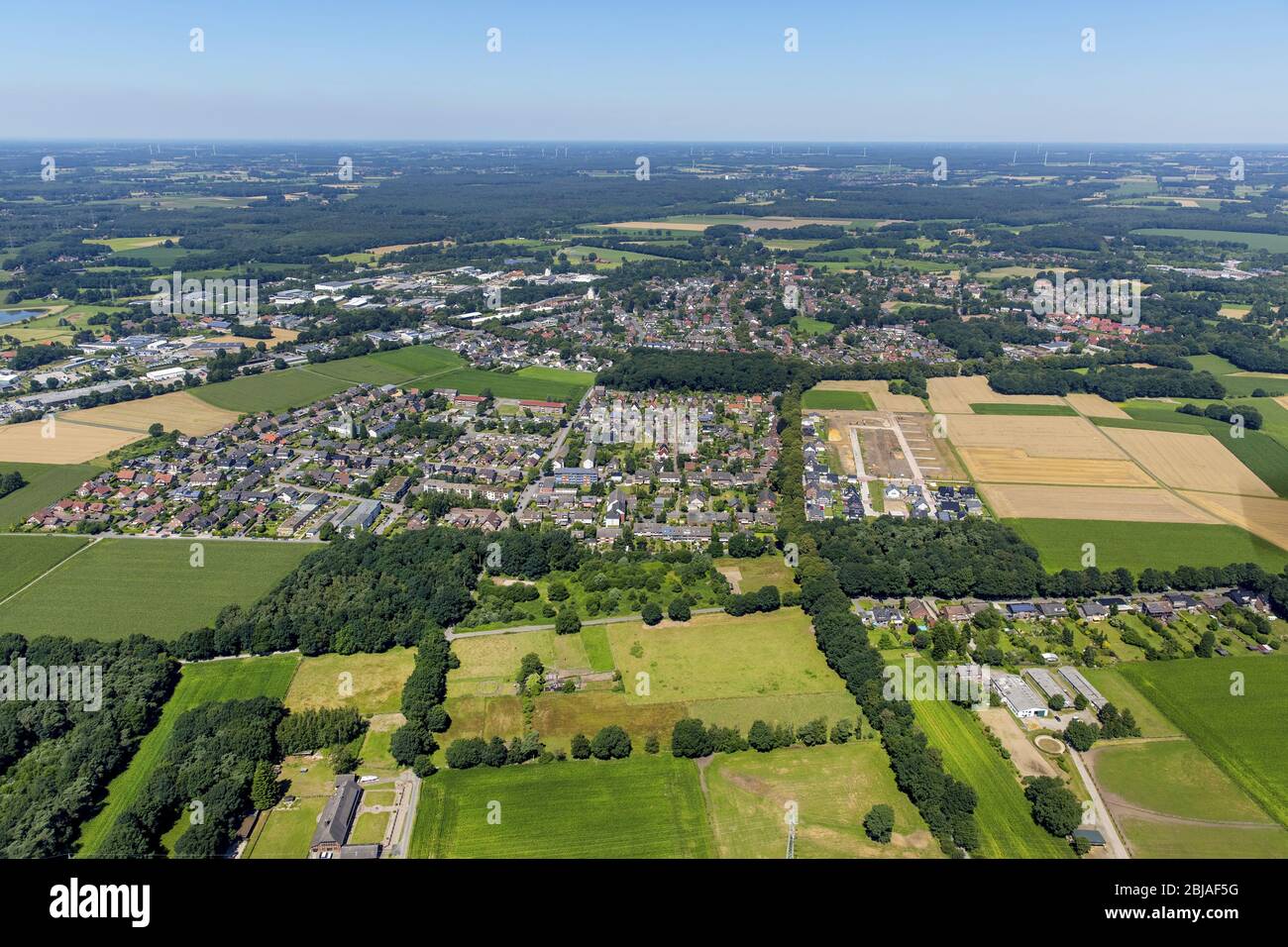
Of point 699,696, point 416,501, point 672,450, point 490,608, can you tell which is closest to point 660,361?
point 672,450

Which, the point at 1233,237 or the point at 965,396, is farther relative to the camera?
the point at 1233,237

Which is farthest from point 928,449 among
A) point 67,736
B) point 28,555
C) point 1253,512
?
point 28,555

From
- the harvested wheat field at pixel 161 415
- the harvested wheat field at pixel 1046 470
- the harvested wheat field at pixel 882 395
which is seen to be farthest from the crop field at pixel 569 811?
the harvested wheat field at pixel 161 415

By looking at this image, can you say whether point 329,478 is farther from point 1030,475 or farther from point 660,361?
point 1030,475

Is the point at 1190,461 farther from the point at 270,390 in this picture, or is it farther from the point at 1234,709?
the point at 270,390

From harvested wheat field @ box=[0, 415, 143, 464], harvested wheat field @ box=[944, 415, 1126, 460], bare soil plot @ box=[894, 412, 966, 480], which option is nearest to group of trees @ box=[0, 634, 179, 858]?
harvested wheat field @ box=[0, 415, 143, 464]

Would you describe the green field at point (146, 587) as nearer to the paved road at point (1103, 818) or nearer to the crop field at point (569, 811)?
the crop field at point (569, 811)

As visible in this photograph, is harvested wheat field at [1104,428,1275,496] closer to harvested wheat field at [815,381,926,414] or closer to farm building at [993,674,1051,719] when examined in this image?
harvested wheat field at [815,381,926,414]
